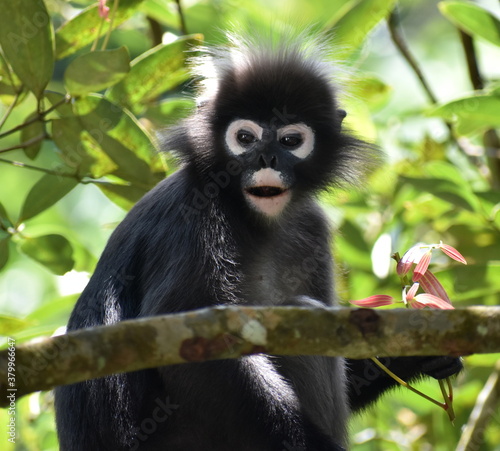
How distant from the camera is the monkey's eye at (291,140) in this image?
14.6ft

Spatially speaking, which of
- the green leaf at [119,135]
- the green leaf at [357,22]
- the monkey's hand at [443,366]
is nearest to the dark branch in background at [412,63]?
the green leaf at [357,22]

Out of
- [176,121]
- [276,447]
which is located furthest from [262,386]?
[176,121]

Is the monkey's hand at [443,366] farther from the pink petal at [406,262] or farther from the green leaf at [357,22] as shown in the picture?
the green leaf at [357,22]

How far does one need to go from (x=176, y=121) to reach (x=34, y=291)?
26.0 ft

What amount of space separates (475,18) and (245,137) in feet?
5.29

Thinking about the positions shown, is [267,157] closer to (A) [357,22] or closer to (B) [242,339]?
(A) [357,22]

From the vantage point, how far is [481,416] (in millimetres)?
4984

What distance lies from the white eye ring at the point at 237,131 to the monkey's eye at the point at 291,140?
0.15m

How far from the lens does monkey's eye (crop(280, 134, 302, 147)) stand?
14.6 feet

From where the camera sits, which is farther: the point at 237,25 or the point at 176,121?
the point at 237,25

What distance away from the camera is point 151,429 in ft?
13.0

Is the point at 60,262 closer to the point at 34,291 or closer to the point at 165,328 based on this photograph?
the point at 165,328

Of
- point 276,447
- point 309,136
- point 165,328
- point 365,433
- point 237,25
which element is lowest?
point 365,433

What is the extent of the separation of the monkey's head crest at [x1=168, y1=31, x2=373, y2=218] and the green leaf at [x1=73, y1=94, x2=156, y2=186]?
13.3 inches
